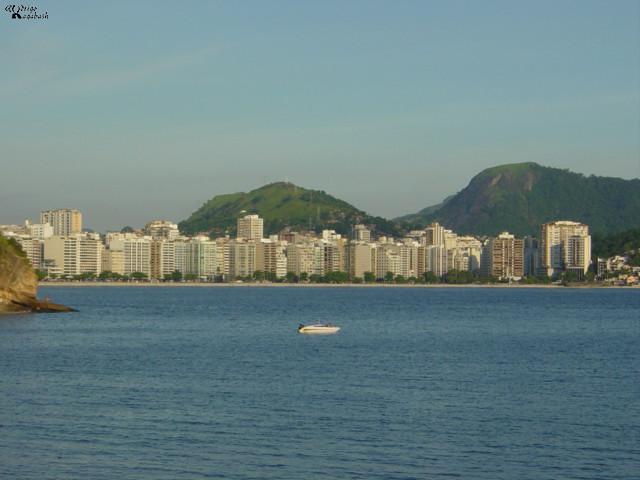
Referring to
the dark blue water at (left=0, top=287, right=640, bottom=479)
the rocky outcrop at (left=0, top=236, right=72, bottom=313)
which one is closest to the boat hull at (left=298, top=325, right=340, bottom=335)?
the dark blue water at (left=0, top=287, right=640, bottom=479)

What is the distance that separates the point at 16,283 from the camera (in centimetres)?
7806

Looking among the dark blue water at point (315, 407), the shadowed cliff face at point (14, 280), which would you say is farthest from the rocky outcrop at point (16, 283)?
the dark blue water at point (315, 407)

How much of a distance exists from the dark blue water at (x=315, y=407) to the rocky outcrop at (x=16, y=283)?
16454mm

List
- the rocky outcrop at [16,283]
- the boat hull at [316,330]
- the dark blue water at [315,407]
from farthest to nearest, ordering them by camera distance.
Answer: the rocky outcrop at [16,283] < the boat hull at [316,330] < the dark blue water at [315,407]

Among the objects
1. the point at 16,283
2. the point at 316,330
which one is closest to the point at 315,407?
the point at 316,330

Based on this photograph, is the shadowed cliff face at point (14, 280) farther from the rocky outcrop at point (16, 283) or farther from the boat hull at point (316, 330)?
the boat hull at point (316, 330)

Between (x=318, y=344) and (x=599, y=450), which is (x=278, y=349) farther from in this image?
(x=599, y=450)

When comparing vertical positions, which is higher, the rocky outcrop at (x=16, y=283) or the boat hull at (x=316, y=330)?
the rocky outcrop at (x=16, y=283)

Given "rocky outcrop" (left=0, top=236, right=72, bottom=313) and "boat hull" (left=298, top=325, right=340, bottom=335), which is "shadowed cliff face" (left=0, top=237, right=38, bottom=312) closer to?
"rocky outcrop" (left=0, top=236, right=72, bottom=313)

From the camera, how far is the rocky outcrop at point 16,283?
7456 cm

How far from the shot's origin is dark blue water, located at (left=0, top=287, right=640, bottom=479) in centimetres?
2325

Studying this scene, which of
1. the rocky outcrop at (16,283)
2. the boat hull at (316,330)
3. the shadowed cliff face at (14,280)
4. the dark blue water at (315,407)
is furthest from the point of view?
the rocky outcrop at (16,283)

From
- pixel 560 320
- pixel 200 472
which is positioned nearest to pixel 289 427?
pixel 200 472

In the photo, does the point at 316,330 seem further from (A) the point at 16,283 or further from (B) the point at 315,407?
(B) the point at 315,407
